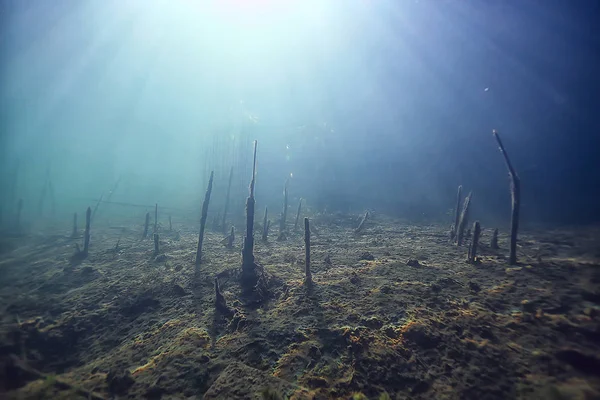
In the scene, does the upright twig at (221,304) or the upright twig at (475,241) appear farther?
the upright twig at (475,241)

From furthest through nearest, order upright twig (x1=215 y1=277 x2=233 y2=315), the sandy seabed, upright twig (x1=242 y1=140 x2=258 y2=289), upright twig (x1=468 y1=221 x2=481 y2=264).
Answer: upright twig (x1=468 y1=221 x2=481 y2=264)
upright twig (x1=242 y1=140 x2=258 y2=289)
upright twig (x1=215 y1=277 x2=233 y2=315)
the sandy seabed

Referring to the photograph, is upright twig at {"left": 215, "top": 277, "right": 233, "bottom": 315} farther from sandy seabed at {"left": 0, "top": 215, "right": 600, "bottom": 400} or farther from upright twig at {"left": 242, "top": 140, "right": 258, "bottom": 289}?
upright twig at {"left": 242, "top": 140, "right": 258, "bottom": 289}

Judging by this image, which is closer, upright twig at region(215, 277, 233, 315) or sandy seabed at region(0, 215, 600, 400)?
sandy seabed at region(0, 215, 600, 400)

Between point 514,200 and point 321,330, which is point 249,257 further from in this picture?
point 514,200

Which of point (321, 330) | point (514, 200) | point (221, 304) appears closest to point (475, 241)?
point (514, 200)

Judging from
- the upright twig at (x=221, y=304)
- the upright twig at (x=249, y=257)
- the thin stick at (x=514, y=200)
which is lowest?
the upright twig at (x=221, y=304)

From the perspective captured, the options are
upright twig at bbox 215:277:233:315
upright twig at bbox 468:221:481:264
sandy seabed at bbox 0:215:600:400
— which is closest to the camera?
sandy seabed at bbox 0:215:600:400

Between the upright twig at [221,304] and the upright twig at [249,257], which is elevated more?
the upright twig at [249,257]

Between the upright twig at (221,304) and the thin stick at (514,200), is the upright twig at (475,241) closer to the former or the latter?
the thin stick at (514,200)

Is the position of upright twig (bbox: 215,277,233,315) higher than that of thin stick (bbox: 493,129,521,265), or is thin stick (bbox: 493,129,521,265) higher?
thin stick (bbox: 493,129,521,265)

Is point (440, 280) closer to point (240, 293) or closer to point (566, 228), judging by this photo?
point (240, 293)

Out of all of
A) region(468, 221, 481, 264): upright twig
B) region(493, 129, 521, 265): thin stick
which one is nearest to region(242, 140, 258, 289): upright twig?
region(468, 221, 481, 264): upright twig

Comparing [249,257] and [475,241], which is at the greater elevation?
[475,241]

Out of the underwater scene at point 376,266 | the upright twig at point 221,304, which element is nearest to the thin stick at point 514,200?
the underwater scene at point 376,266
